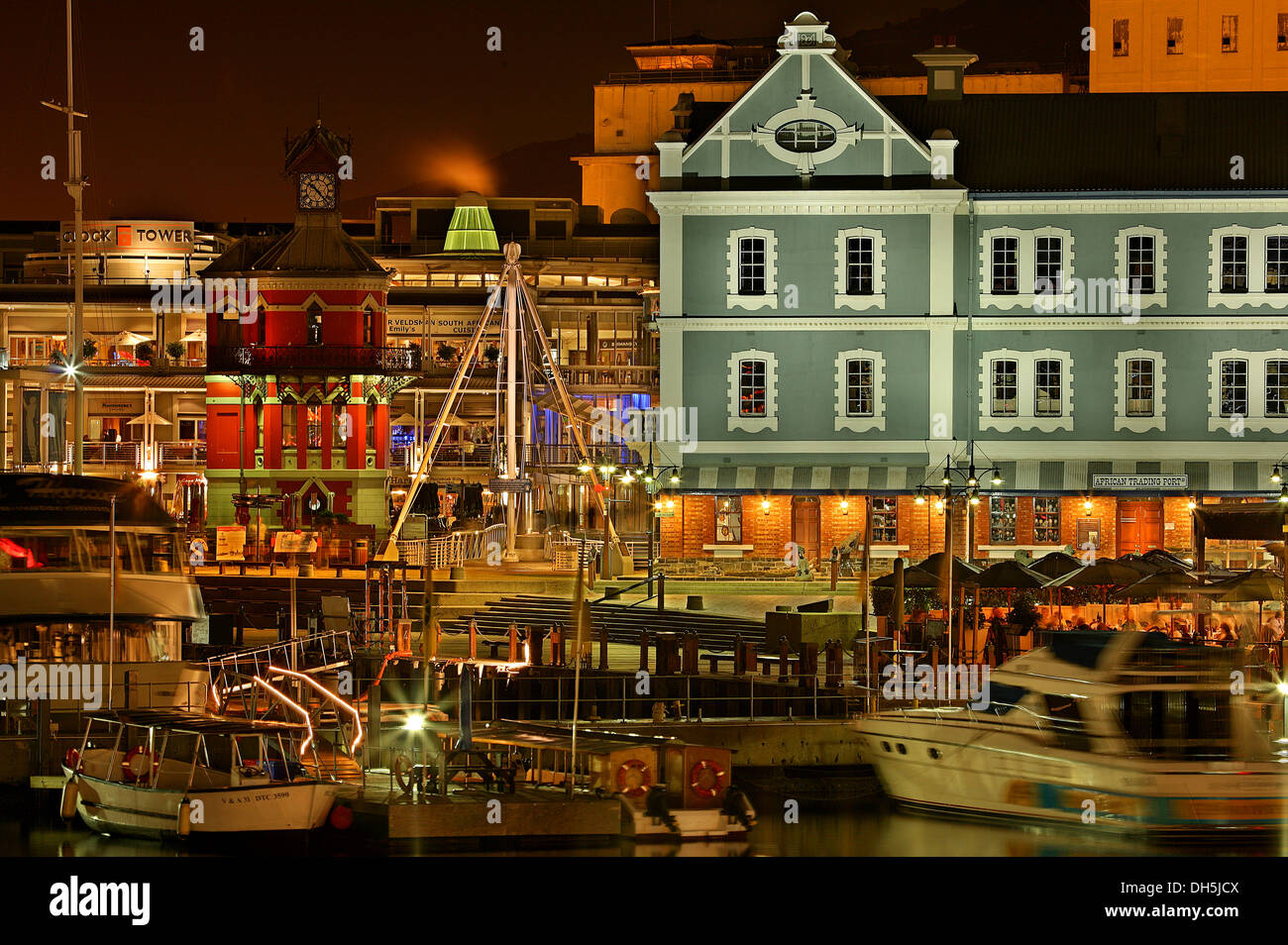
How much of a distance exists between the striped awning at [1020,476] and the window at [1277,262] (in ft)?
18.3

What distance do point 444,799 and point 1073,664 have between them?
1028 centimetres

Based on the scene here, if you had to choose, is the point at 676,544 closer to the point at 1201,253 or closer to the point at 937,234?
the point at 937,234

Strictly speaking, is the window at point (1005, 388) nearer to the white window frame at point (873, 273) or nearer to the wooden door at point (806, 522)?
the white window frame at point (873, 273)

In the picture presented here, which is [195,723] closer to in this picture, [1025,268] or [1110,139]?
[1025,268]

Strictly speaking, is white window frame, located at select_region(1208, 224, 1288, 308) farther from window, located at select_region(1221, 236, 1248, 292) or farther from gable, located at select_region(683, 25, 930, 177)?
gable, located at select_region(683, 25, 930, 177)

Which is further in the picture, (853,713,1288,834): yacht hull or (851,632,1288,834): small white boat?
(851,632,1288,834): small white boat

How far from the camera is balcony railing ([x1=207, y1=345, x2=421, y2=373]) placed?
71.6 metres

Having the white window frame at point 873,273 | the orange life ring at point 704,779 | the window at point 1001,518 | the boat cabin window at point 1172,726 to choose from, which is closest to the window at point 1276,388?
the window at point 1001,518

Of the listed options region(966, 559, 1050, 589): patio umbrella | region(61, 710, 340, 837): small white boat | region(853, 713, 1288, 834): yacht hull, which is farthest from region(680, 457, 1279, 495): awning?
region(61, 710, 340, 837): small white boat

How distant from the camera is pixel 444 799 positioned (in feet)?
96.8

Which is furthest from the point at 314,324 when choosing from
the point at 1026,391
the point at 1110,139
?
the point at 1110,139

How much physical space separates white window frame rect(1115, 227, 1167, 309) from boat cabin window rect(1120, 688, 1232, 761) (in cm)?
3048

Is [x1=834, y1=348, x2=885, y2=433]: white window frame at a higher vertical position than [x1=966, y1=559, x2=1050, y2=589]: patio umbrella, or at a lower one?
higher
